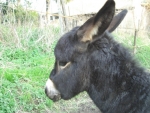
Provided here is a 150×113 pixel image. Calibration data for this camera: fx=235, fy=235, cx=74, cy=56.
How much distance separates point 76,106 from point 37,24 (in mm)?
3936

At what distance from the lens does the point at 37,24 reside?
7996mm

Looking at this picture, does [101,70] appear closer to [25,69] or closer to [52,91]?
[52,91]

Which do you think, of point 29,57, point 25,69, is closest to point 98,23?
point 25,69

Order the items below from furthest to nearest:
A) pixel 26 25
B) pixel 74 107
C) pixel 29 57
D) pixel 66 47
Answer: pixel 26 25 → pixel 29 57 → pixel 74 107 → pixel 66 47

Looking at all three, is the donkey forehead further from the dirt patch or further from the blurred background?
the dirt patch

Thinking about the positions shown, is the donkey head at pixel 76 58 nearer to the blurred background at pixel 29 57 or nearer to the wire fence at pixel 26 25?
the blurred background at pixel 29 57

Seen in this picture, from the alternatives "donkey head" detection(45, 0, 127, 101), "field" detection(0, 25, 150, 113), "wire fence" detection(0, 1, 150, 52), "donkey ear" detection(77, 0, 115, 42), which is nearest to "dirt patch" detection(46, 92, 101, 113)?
"field" detection(0, 25, 150, 113)

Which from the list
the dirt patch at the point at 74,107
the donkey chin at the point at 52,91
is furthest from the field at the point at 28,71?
the donkey chin at the point at 52,91

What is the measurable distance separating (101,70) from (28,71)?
10.8ft

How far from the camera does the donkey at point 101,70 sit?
2.40 metres

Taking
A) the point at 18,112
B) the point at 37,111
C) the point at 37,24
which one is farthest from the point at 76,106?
the point at 37,24

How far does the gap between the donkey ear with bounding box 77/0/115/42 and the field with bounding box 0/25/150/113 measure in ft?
1.96

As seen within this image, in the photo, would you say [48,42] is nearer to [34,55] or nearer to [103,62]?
[34,55]

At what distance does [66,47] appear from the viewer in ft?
8.52
